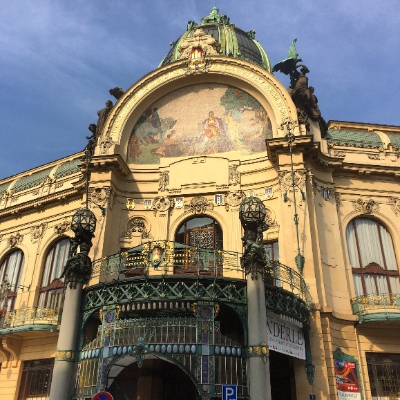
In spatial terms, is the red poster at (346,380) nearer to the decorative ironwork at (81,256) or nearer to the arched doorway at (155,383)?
the arched doorway at (155,383)

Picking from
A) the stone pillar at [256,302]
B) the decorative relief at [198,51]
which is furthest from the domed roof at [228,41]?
the stone pillar at [256,302]

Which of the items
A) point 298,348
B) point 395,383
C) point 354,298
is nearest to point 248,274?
point 298,348

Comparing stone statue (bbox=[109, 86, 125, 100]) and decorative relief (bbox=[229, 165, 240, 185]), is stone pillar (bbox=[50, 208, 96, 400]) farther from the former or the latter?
stone statue (bbox=[109, 86, 125, 100])

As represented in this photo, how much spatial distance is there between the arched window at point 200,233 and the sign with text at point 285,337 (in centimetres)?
589

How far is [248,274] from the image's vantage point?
1365 centimetres

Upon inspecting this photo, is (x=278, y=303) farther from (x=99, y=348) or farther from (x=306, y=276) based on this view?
(x=99, y=348)

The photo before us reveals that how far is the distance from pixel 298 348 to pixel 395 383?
5.05 m

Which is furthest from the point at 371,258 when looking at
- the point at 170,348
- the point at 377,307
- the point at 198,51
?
the point at 198,51

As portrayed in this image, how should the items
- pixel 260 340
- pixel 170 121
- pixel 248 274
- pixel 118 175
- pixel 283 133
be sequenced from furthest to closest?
pixel 170 121 → pixel 118 175 → pixel 283 133 → pixel 248 274 → pixel 260 340

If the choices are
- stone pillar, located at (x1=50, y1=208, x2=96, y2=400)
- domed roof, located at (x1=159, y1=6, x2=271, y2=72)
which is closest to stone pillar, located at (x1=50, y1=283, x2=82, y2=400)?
stone pillar, located at (x1=50, y1=208, x2=96, y2=400)

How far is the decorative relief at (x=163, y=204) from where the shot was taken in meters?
21.7

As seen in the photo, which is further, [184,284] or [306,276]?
[306,276]

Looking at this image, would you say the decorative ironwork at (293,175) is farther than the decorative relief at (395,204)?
No

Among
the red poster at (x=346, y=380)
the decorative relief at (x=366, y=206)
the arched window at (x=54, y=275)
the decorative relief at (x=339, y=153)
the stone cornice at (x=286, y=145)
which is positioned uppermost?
the decorative relief at (x=339, y=153)
